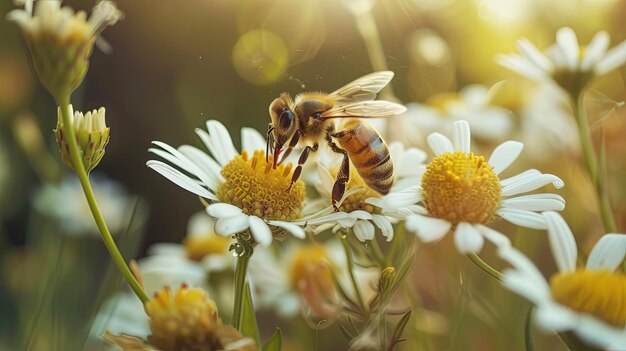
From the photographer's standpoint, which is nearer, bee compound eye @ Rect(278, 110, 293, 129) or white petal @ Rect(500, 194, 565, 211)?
white petal @ Rect(500, 194, 565, 211)

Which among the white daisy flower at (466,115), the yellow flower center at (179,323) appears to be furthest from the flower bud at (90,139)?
the white daisy flower at (466,115)

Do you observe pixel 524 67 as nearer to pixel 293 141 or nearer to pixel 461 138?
pixel 461 138

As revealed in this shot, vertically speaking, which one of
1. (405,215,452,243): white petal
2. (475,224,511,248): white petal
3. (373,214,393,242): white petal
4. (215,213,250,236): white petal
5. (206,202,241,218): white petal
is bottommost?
(215,213,250,236): white petal

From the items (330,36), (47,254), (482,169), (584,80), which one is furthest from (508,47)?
(47,254)

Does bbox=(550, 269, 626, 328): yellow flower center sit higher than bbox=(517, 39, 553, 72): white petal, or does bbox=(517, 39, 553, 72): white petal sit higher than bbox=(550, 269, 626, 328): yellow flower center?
bbox=(517, 39, 553, 72): white petal

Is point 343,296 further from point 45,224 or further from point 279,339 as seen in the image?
point 45,224

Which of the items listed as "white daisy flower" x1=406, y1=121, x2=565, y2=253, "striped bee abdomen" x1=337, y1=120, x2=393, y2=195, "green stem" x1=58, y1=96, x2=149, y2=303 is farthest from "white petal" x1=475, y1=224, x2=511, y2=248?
"green stem" x1=58, y1=96, x2=149, y2=303

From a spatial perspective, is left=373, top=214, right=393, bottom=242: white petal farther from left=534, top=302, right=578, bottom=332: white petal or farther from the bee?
left=534, top=302, right=578, bottom=332: white petal

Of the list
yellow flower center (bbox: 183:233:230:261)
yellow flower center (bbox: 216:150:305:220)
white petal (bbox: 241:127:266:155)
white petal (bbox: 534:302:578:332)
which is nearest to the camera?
white petal (bbox: 534:302:578:332)
